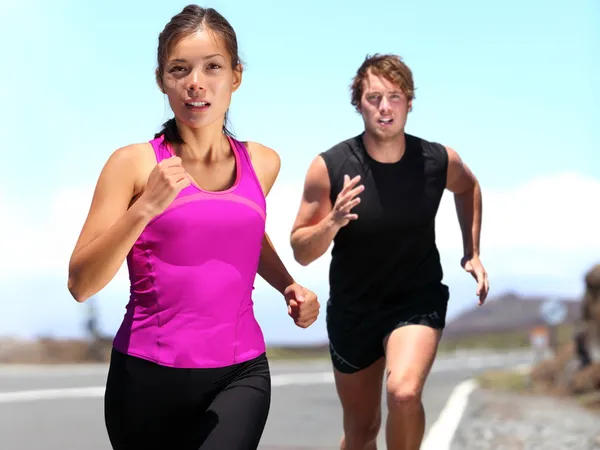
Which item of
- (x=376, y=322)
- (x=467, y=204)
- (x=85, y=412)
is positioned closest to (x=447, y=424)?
(x=85, y=412)

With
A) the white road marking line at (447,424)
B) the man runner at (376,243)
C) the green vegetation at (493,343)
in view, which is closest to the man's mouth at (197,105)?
the man runner at (376,243)

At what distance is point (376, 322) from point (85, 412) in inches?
286

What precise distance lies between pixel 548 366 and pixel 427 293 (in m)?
14.7

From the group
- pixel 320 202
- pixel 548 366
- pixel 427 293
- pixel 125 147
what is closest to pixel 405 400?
pixel 427 293

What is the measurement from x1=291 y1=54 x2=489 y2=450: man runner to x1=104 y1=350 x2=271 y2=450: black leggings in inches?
81.4

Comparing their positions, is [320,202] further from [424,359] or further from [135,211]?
[135,211]

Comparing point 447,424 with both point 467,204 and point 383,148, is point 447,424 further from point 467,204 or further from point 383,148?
point 383,148

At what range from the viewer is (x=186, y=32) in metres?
4.50

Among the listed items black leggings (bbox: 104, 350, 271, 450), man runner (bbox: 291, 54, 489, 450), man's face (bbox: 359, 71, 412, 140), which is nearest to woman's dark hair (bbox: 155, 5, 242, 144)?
black leggings (bbox: 104, 350, 271, 450)

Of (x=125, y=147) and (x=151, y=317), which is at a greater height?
(x=125, y=147)

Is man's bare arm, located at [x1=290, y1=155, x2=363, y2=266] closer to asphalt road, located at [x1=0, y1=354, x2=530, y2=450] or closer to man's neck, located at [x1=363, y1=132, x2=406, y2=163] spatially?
man's neck, located at [x1=363, y1=132, x2=406, y2=163]

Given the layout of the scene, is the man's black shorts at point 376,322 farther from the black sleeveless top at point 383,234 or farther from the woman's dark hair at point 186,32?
the woman's dark hair at point 186,32

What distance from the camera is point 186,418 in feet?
14.6

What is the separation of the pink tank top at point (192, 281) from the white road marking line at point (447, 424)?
18.7ft
